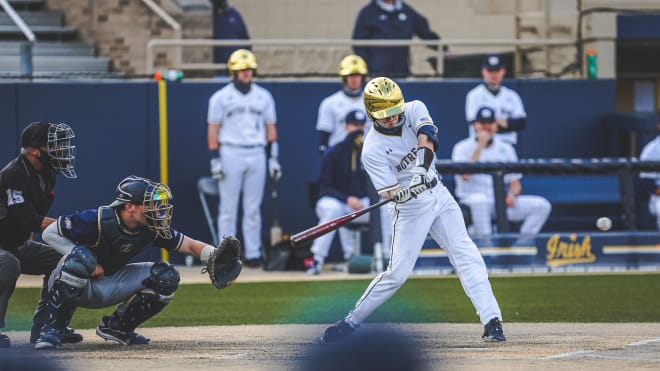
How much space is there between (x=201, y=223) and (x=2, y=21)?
156 inches

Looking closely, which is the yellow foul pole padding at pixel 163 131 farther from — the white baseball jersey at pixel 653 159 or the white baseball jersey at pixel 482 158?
the white baseball jersey at pixel 653 159

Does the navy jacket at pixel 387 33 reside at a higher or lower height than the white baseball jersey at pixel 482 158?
higher

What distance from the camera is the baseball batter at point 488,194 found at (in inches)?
552

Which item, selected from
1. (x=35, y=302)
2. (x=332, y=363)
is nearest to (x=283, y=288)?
(x=35, y=302)

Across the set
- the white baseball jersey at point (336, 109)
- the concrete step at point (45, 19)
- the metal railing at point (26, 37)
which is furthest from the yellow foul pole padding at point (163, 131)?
the concrete step at point (45, 19)

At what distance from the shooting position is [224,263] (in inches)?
324

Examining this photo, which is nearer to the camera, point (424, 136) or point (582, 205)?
point (424, 136)

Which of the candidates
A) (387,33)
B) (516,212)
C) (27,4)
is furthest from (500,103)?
(27,4)

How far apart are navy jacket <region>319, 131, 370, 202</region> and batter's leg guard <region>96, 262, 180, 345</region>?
592 centimetres

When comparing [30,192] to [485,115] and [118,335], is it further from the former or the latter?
[485,115]

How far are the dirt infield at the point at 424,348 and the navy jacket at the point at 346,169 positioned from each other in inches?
190

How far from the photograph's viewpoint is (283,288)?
12.9 m

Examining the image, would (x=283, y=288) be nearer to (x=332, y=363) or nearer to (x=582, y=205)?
(x=582, y=205)

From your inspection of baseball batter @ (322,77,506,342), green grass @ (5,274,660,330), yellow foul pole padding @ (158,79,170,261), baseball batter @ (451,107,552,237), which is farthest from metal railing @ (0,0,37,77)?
baseball batter @ (322,77,506,342)
